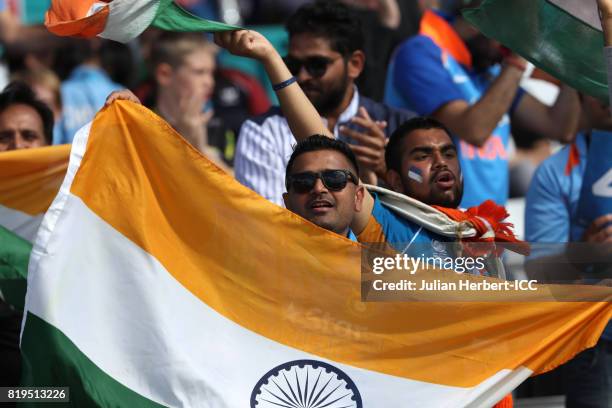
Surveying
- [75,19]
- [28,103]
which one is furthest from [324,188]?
[28,103]

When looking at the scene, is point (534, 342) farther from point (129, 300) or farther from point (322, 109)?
point (322, 109)

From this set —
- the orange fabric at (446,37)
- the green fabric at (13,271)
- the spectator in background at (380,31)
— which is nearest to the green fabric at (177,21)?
the green fabric at (13,271)

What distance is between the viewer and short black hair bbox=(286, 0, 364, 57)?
6418 millimetres

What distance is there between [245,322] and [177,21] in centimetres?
127

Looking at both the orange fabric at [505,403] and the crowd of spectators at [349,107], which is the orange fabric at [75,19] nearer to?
the crowd of spectators at [349,107]

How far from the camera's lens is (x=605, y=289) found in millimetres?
4809

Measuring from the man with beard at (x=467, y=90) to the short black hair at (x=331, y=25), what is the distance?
590 millimetres

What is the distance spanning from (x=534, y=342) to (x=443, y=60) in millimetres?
2663

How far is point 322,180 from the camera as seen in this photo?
16.5 feet

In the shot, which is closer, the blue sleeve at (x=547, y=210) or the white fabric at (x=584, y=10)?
the white fabric at (x=584, y=10)

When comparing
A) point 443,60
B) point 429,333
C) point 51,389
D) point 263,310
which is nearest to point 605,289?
point 429,333

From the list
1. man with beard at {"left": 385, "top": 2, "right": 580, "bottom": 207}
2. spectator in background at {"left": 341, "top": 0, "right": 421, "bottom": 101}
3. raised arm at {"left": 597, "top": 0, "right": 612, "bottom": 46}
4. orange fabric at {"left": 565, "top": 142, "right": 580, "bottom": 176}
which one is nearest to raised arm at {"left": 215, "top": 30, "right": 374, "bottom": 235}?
raised arm at {"left": 597, "top": 0, "right": 612, "bottom": 46}

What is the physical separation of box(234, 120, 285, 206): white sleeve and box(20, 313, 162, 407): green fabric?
1625 millimetres

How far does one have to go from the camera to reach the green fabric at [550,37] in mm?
5441
